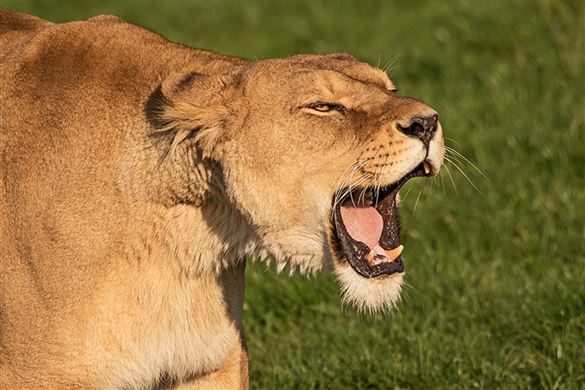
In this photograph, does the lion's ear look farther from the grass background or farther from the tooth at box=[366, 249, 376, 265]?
the grass background

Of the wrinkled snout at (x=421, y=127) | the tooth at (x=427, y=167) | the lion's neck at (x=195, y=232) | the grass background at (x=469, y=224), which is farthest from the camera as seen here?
the grass background at (x=469, y=224)

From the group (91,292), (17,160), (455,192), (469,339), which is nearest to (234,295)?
(91,292)

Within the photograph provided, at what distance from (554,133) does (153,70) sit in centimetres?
399

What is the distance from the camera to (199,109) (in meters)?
4.36

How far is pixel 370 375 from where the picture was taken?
18.5 ft

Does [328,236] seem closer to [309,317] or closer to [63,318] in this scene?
[63,318]

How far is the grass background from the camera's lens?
5.71 meters

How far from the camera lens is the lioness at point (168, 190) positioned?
4.37 metres

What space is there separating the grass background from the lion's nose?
141 centimetres

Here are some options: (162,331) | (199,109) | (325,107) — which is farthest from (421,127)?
(162,331)

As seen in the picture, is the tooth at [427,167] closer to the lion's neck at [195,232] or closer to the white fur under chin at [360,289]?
the white fur under chin at [360,289]

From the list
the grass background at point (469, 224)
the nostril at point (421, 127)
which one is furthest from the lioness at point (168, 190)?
the grass background at point (469, 224)

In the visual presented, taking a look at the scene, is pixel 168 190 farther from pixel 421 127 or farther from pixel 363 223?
pixel 421 127

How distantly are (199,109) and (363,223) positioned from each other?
26.9 inches
